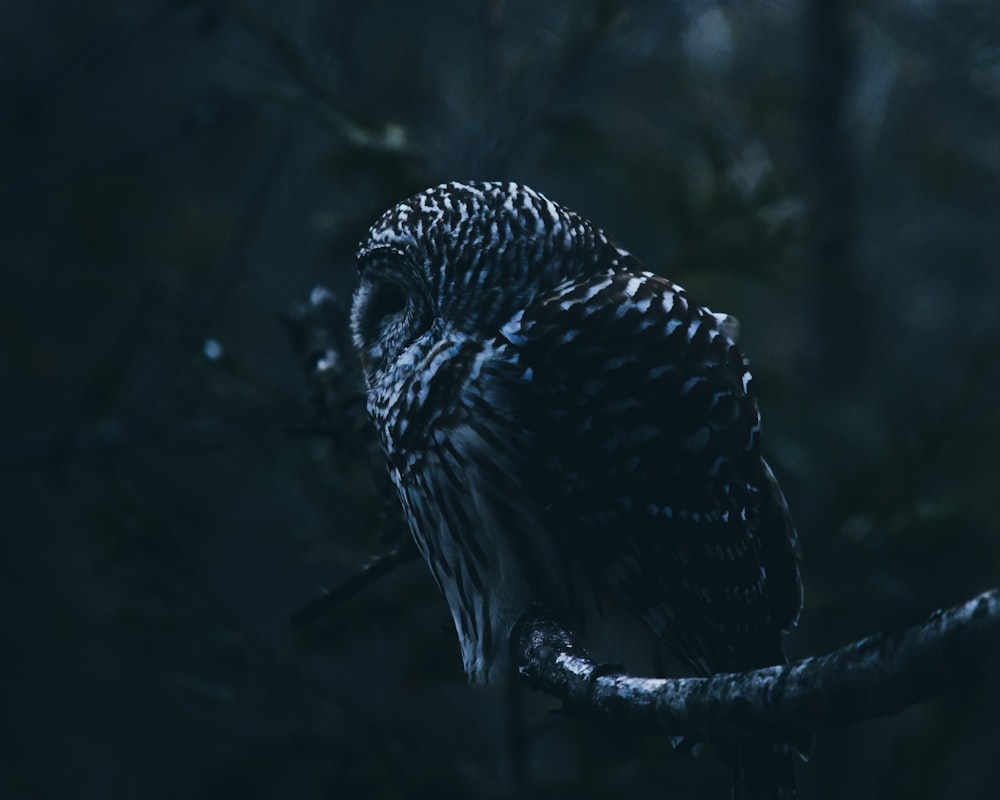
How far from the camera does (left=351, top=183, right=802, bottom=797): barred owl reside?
7.68 feet

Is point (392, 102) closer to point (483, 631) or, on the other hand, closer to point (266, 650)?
point (266, 650)

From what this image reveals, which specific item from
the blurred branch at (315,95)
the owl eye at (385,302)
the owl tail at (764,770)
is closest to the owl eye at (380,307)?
the owl eye at (385,302)

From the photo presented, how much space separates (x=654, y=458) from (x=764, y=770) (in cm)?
77

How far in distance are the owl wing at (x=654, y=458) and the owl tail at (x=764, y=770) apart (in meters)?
0.19

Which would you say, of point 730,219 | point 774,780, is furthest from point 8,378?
point 774,780

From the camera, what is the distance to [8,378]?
7.77m

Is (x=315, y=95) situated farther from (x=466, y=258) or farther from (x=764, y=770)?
(x=764, y=770)

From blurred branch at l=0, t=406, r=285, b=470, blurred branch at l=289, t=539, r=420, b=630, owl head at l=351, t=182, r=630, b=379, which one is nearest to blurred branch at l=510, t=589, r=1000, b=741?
blurred branch at l=289, t=539, r=420, b=630

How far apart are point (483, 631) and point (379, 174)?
1.71m

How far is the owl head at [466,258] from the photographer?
2344 millimetres

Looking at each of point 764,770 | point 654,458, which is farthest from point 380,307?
point 764,770

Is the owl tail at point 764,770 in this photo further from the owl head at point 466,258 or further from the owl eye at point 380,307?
the owl eye at point 380,307

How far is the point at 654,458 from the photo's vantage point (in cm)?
240

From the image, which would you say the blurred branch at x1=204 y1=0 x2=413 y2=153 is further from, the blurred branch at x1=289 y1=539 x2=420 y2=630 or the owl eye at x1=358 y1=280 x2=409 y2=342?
the blurred branch at x1=289 y1=539 x2=420 y2=630
